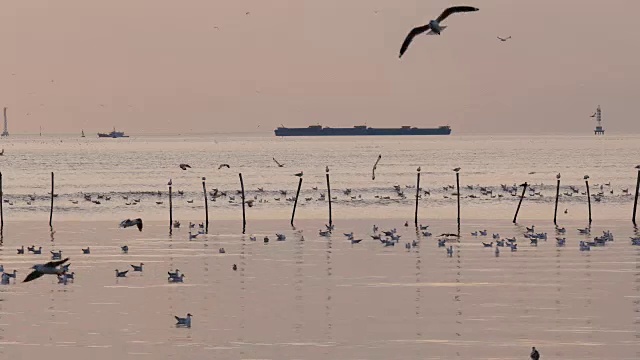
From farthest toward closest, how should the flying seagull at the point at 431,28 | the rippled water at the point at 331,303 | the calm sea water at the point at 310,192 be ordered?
the calm sea water at the point at 310,192
the rippled water at the point at 331,303
the flying seagull at the point at 431,28

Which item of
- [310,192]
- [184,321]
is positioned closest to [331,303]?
[184,321]

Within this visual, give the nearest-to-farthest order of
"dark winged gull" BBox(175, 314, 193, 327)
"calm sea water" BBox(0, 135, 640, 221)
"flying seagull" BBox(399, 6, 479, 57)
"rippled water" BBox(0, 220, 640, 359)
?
"flying seagull" BBox(399, 6, 479, 57) → "rippled water" BBox(0, 220, 640, 359) → "dark winged gull" BBox(175, 314, 193, 327) → "calm sea water" BBox(0, 135, 640, 221)

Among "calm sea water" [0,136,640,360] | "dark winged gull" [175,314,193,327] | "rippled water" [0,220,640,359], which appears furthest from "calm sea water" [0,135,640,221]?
"dark winged gull" [175,314,193,327]

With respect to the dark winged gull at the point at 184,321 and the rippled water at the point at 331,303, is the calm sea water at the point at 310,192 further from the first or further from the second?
the dark winged gull at the point at 184,321

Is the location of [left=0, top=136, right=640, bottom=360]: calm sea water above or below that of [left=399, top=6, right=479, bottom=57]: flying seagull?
below

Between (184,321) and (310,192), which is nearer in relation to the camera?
(184,321)

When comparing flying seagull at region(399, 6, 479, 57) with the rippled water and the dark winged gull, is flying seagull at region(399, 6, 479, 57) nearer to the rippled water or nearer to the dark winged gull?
the rippled water

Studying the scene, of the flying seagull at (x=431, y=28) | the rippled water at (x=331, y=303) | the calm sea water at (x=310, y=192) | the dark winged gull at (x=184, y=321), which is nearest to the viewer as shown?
the flying seagull at (x=431, y=28)

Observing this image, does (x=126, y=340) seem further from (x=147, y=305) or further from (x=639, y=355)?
(x=639, y=355)

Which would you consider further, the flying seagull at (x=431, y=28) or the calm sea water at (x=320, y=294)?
the calm sea water at (x=320, y=294)

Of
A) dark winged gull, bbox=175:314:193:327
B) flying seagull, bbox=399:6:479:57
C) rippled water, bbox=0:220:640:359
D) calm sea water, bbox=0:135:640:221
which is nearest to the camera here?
flying seagull, bbox=399:6:479:57

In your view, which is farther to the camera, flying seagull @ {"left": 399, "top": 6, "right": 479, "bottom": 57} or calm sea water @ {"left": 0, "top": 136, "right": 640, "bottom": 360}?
calm sea water @ {"left": 0, "top": 136, "right": 640, "bottom": 360}

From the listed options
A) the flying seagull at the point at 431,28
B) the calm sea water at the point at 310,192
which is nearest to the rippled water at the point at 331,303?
the flying seagull at the point at 431,28

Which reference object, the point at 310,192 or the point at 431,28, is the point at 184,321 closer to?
the point at 431,28
